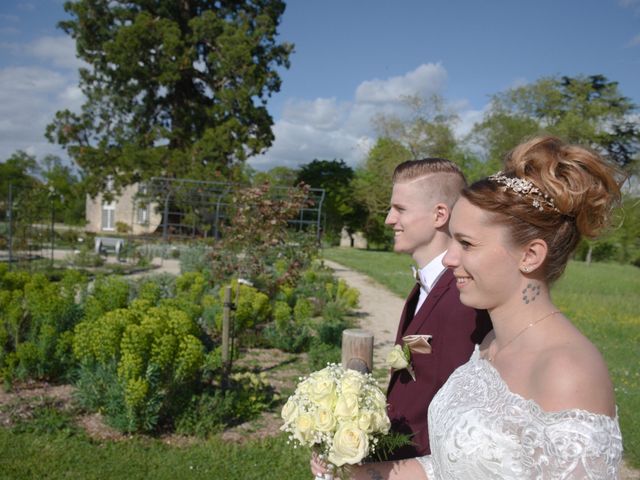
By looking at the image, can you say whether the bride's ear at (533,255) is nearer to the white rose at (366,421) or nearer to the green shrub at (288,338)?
the white rose at (366,421)

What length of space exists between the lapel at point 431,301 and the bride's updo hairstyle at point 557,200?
2.01 ft

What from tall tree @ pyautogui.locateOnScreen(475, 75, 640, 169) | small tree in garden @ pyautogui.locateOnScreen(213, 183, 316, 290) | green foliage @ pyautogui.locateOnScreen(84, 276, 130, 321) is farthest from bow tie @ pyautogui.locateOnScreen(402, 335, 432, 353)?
tall tree @ pyautogui.locateOnScreen(475, 75, 640, 169)

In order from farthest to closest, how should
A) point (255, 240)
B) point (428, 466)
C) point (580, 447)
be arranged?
point (255, 240), point (428, 466), point (580, 447)

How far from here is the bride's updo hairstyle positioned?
152 cm

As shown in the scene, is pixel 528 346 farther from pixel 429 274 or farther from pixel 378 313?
pixel 378 313

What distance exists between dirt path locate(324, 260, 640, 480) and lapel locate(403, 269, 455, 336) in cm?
323

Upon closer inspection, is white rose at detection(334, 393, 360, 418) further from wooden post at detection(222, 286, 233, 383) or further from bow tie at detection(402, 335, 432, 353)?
wooden post at detection(222, 286, 233, 383)

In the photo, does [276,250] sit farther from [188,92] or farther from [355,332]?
[188,92]

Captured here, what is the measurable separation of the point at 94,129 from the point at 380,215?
22.6 metres

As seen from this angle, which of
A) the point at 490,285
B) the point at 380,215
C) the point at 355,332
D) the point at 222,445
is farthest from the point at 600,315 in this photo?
the point at 380,215

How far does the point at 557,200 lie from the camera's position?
151cm

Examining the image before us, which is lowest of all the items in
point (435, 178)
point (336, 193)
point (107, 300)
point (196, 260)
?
point (196, 260)

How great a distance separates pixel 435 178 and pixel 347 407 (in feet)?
3.82


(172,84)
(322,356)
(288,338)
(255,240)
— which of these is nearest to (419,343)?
(322,356)
